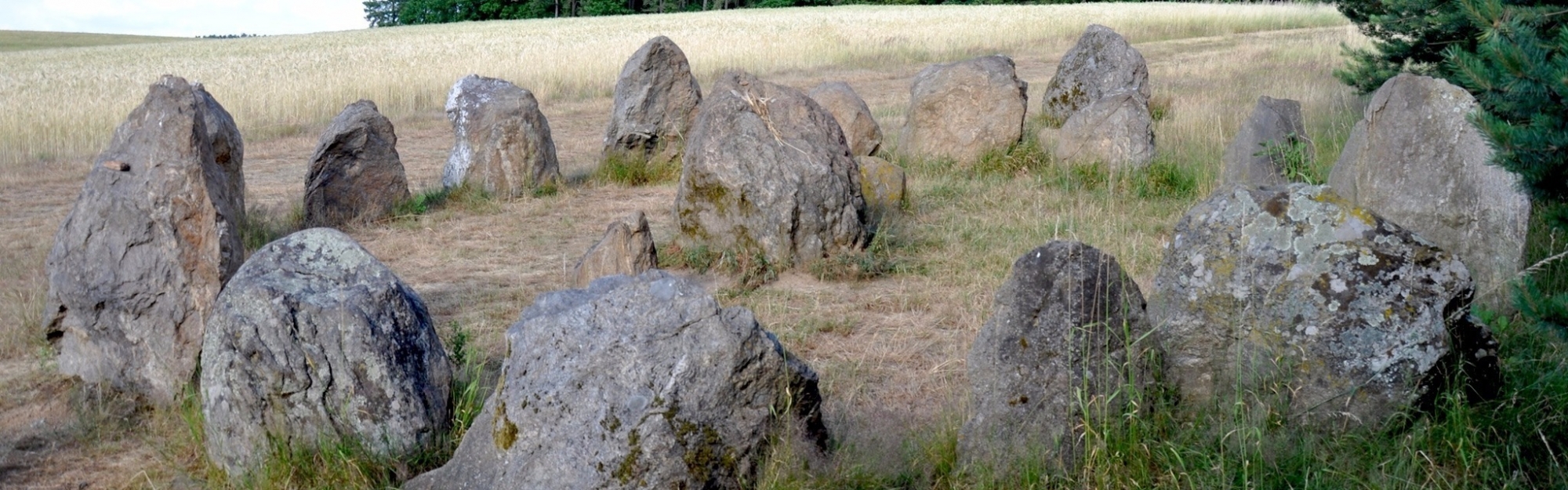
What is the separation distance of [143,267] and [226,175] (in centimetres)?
264

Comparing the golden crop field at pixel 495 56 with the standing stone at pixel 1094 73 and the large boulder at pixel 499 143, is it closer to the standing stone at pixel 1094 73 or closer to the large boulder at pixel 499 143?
the large boulder at pixel 499 143

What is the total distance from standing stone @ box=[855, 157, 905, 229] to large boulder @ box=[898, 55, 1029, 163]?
2157 millimetres

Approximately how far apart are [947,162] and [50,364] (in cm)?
750

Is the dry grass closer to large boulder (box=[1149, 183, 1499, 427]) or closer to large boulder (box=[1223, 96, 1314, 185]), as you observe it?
large boulder (box=[1223, 96, 1314, 185])

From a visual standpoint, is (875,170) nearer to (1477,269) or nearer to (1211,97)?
(1477,269)

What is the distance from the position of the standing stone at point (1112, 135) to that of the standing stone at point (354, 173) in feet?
19.1

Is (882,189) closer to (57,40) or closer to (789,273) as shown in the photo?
(789,273)

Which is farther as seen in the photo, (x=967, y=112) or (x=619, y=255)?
(x=967, y=112)

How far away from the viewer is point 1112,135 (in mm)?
10141

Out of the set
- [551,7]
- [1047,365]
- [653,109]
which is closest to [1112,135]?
[653,109]

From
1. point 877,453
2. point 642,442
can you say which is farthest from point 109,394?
point 877,453

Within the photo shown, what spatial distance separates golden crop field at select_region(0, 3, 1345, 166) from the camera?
54.9 feet

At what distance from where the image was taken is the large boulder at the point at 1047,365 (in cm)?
388

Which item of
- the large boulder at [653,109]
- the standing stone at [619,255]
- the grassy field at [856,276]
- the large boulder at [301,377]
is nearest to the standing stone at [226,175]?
the grassy field at [856,276]
